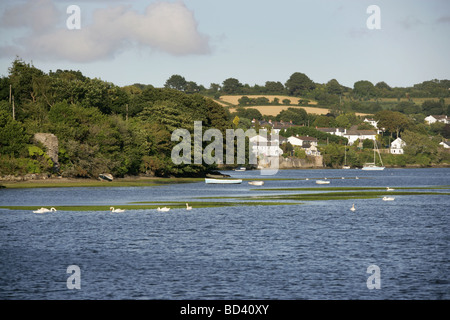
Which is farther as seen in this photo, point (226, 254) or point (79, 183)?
point (79, 183)

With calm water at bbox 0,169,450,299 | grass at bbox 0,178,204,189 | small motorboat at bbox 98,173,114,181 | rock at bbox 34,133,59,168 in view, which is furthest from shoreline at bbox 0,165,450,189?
calm water at bbox 0,169,450,299

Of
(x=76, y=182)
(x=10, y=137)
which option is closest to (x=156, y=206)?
(x=76, y=182)

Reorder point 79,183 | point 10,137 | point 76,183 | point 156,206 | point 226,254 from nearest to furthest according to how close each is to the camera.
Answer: point 226,254, point 156,206, point 10,137, point 76,183, point 79,183

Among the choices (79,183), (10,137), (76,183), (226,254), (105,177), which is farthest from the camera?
(105,177)

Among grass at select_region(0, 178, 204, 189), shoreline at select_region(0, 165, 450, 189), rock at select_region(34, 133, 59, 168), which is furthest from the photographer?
rock at select_region(34, 133, 59, 168)

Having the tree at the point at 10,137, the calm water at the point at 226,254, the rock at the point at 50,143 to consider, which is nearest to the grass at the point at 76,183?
the rock at the point at 50,143

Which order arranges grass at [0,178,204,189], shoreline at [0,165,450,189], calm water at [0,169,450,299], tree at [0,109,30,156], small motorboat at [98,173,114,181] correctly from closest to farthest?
calm water at [0,169,450,299]
grass at [0,178,204,189]
shoreline at [0,165,450,189]
tree at [0,109,30,156]
small motorboat at [98,173,114,181]

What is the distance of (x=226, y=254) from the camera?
44750 millimetres

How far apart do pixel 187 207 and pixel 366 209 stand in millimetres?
23991

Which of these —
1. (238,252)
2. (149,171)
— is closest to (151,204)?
(238,252)

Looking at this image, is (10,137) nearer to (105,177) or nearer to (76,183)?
(76,183)

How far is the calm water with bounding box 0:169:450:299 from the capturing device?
33.9 metres

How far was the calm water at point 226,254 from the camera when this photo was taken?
3394cm

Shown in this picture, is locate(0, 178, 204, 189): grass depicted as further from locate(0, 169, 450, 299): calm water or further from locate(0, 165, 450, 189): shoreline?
locate(0, 169, 450, 299): calm water
